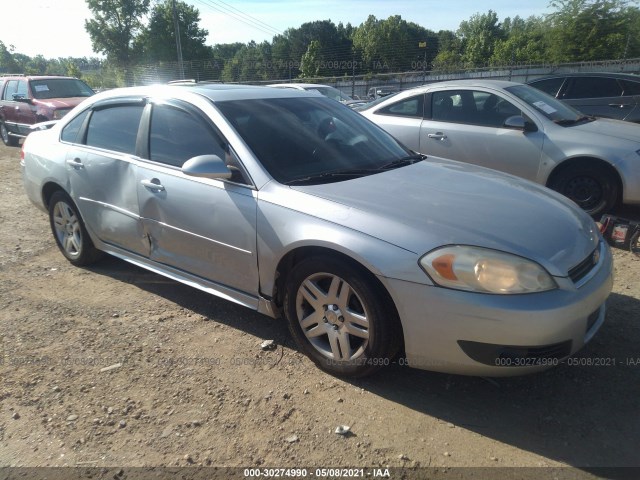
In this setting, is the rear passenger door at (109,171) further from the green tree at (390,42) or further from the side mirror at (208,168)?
the green tree at (390,42)

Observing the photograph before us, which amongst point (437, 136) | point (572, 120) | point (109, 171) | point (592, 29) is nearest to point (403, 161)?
point (109, 171)

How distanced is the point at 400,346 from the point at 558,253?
0.92 meters

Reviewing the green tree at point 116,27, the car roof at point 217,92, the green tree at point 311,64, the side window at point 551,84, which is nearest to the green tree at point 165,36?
the green tree at point 116,27

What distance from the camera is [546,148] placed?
5289 mm

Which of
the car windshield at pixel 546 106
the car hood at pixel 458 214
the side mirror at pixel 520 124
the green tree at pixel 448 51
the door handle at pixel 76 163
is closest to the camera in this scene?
the car hood at pixel 458 214

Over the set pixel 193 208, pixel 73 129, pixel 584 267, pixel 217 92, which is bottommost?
pixel 584 267

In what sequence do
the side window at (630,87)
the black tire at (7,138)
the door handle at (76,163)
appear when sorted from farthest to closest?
the black tire at (7,138)
the side window at (630,87)
the door handle at (76,163)

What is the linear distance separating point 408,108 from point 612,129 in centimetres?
232

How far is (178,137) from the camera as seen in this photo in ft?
11.2

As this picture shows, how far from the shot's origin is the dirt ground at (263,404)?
7.37 ft

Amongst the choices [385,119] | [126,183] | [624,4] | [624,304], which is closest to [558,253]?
[624,304]

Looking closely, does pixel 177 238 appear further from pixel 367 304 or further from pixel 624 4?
pixel 624 4

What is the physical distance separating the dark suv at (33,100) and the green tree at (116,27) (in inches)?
2202

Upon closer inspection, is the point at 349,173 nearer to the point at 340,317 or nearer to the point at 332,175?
the point at 332,175
